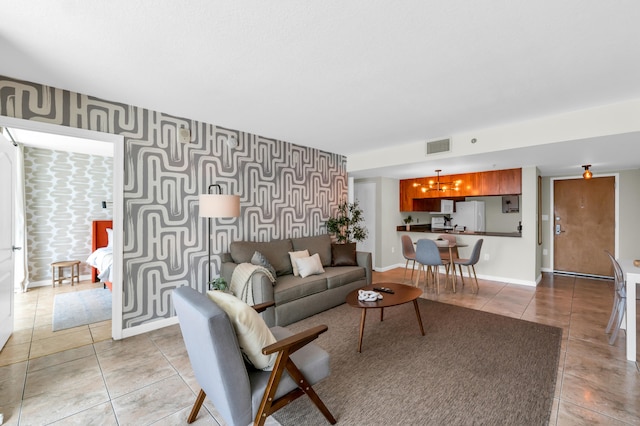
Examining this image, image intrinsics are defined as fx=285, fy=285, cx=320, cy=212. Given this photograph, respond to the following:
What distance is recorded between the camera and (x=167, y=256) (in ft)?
10.6

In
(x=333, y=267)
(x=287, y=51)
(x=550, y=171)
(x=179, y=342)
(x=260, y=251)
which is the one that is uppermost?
(x=287, y=51)

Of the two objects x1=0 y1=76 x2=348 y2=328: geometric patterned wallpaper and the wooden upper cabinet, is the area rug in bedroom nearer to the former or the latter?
x1=0 y1=76 x2=348 y2=328: geometric patterned wallpaper

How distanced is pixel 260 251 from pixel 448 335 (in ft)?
7.78

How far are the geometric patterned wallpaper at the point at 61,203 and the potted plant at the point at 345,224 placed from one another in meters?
4.42

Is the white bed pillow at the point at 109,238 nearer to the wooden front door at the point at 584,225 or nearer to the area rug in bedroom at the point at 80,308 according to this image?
the area rug in bedroom at the point at 80,308

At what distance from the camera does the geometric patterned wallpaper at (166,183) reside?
2.69m

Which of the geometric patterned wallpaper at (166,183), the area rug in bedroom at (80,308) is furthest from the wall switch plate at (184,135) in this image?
the area rug in bedroom at (80,308)

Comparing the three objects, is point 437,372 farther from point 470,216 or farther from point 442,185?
point 470,216

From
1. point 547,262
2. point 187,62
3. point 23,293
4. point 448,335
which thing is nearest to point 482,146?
point 448,335

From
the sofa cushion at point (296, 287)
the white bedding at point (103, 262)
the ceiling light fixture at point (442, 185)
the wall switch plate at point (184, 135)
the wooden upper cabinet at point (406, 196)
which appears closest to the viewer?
the sofa cushion at point (296, 287)

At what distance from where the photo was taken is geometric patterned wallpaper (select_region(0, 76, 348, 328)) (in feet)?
8.82

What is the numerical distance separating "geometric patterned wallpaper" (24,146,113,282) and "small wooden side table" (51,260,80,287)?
0.48ft

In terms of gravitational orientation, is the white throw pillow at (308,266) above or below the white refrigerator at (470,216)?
below

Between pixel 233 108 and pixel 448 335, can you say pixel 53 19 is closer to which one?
pixel 233 108
